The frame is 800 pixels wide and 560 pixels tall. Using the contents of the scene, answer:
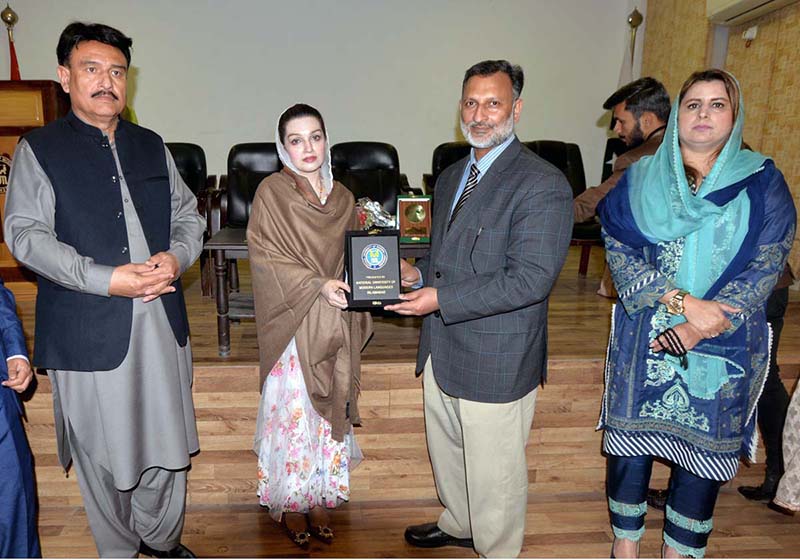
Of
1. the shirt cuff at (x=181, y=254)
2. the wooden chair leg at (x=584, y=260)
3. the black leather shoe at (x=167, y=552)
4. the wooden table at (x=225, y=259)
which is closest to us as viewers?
the shirt cuff at (x=181, y=254)

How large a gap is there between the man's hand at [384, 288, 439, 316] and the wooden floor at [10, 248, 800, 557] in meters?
0.78

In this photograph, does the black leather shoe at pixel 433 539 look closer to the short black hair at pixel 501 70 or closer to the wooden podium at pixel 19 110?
the short black hair at pixel 501 70

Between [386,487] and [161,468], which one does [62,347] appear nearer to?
[161,468]

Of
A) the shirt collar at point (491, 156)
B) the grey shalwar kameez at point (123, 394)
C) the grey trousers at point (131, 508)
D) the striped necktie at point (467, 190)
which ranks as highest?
the shirt collar at point (491, 156)

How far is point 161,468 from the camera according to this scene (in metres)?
1.94

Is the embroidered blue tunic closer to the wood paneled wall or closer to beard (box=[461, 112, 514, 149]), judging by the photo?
beard (box=[461, 112, 514, 149])

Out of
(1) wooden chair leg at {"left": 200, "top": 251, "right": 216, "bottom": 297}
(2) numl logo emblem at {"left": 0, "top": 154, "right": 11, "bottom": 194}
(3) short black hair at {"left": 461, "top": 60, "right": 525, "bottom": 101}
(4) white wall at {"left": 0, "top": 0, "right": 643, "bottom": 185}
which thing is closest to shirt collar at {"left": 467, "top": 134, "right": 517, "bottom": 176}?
(3) short black hair at {"left": 461, "top": 60, "right": 525, "bottom": 101}

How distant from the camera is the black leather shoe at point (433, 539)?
2162 millimetres

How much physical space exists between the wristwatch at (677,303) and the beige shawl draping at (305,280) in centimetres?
103

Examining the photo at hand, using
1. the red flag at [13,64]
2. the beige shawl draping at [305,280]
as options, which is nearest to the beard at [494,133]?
the beige shawl draping at [305,280]

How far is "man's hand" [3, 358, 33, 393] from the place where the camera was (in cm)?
160

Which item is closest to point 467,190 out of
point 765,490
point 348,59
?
point 765,490

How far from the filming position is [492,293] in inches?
64.8

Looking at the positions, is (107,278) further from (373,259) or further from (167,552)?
(167,552)
